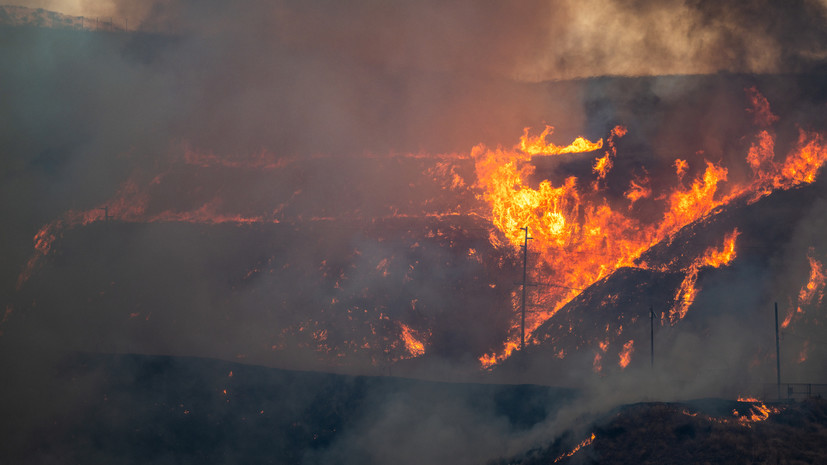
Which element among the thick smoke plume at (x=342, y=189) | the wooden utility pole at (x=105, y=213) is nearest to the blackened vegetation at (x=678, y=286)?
the thick smoke plume at (x=342, y=189)

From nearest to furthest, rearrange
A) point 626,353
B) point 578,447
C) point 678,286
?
point 578,447, point 626,353, point 678,286

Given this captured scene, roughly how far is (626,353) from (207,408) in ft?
77.8

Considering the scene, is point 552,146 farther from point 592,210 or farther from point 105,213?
point 105,213

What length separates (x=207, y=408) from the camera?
3459 centimetres

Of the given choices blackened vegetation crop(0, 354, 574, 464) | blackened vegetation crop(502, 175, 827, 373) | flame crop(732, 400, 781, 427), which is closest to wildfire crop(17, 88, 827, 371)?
blackened vegetation crop(502, 175, 827, 373)

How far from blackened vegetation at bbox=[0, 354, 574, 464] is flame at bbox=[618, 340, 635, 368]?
27.0 feet

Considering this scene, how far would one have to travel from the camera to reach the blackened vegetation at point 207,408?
32844 mm

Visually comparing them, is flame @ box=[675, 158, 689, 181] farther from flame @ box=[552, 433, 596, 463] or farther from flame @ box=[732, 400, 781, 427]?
flame @ box=[552, 433, 596, 463]

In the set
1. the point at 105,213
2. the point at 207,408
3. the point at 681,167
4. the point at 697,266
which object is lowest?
the point at 207,408

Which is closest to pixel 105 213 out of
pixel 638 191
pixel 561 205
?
pixel 561 205

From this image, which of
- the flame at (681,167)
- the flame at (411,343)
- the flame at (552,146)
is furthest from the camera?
the flame at (552,146)

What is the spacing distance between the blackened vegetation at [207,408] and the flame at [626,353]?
8244 mm

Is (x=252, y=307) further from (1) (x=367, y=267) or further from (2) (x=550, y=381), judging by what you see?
(2) (x=550, y=381)

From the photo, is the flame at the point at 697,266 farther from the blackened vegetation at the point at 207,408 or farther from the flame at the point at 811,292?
the blackened vegetation at the point at 207,408
